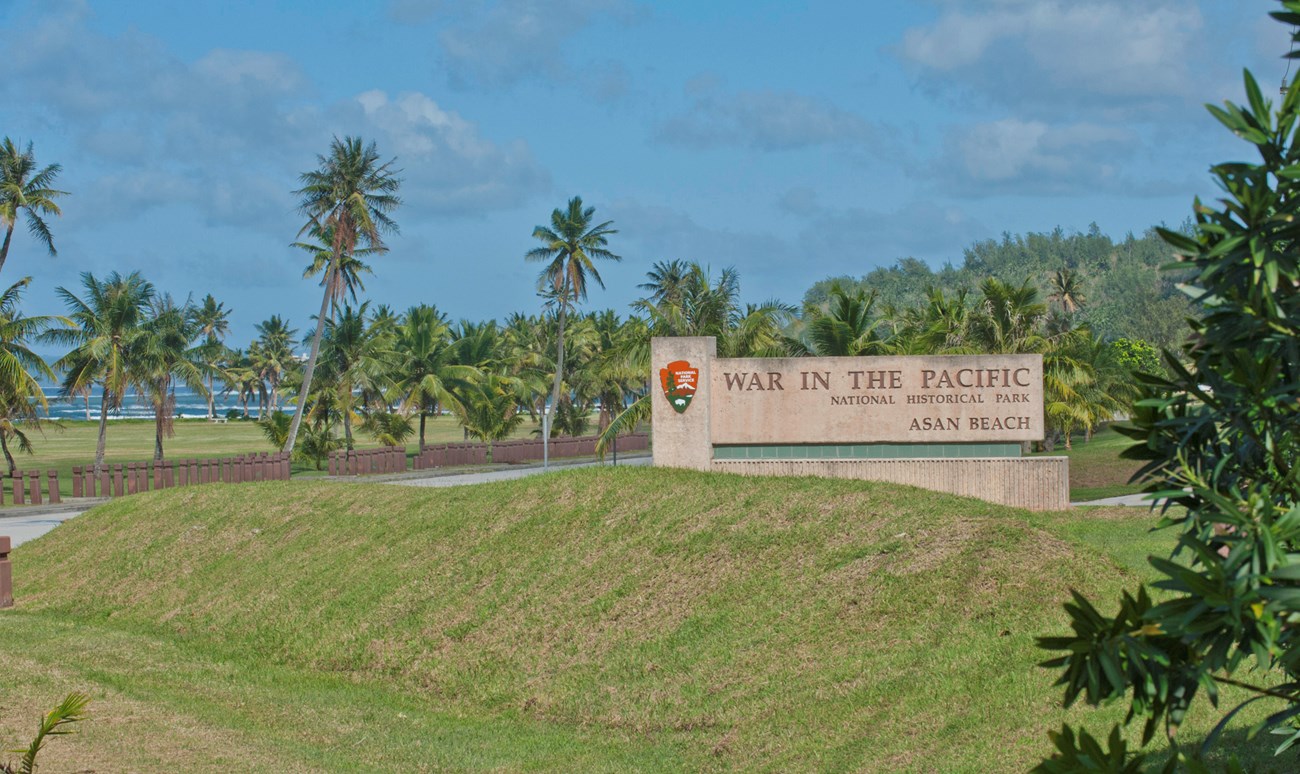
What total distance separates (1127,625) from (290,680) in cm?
1251

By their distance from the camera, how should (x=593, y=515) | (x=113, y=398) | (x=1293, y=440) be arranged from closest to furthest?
(x=1293, y=440), (x=593, y=515), (x=113, y=398)

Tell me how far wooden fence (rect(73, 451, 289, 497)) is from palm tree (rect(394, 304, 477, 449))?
1170 centimetres

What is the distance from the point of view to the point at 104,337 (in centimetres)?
4769

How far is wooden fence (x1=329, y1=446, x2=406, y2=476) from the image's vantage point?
48875mm

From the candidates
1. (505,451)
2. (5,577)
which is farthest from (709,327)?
(505,451)

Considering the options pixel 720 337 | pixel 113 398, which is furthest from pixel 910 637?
pixel 113 398

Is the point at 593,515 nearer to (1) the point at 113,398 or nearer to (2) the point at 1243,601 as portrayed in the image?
(2) the point at 1243,601

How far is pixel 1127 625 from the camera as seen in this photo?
11.3ft

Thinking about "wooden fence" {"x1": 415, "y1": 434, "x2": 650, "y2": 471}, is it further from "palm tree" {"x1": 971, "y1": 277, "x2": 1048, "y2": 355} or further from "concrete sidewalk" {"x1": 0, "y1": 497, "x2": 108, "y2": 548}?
"palm tree" {"x1": 971, "y1": 277, "x2": 1048, "y2": 355}

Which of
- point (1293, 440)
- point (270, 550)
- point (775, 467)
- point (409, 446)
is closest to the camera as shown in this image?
point (1293, 440)

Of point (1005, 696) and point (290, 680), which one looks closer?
point (1005, 696)

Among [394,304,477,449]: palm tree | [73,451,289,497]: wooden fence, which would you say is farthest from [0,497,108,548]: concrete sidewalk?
[394,304,477,449]: palm tree

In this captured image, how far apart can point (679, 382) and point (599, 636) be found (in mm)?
6389

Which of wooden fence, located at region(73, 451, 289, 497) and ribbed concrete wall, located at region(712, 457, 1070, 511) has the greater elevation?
ribbed concrete wall, located at region(712, 457, 1070, 511)
